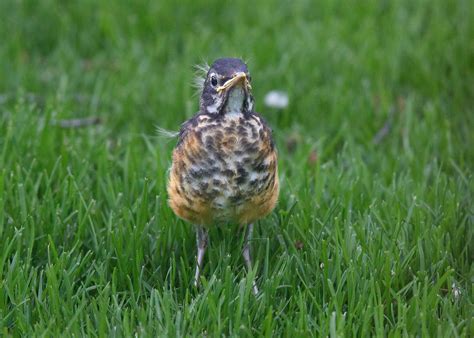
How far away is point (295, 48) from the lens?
6961mm

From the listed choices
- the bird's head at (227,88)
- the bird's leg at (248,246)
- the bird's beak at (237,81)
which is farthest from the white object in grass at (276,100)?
the bird's beak at (237,81)

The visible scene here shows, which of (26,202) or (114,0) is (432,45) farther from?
(26,202)

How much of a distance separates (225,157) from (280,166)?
4.69ft

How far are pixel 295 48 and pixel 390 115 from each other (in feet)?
3.55

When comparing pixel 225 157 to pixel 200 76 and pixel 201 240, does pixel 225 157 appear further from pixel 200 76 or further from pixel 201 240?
pixel 200 76

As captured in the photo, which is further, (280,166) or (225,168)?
(280,166)

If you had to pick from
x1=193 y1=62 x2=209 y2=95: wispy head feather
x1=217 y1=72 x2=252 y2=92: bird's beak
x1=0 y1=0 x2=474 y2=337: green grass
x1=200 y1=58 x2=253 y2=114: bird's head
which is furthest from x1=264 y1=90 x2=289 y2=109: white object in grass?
x1=217 y1=72 x2=252 y2=92: bird's beak

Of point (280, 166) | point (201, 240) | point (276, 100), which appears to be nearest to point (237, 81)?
point (201, 240)

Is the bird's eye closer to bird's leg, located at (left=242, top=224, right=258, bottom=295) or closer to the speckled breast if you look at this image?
the speckled breast

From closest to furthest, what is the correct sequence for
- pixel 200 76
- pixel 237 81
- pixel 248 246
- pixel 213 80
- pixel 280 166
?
pixel 237 81
pixel 213 80
pixel 248 246
pixel 200 76
pixel 280 166

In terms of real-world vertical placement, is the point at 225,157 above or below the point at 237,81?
below

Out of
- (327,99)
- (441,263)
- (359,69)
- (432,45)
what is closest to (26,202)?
(441,263)

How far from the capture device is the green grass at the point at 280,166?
3.91m

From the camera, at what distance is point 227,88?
13.6 ft
